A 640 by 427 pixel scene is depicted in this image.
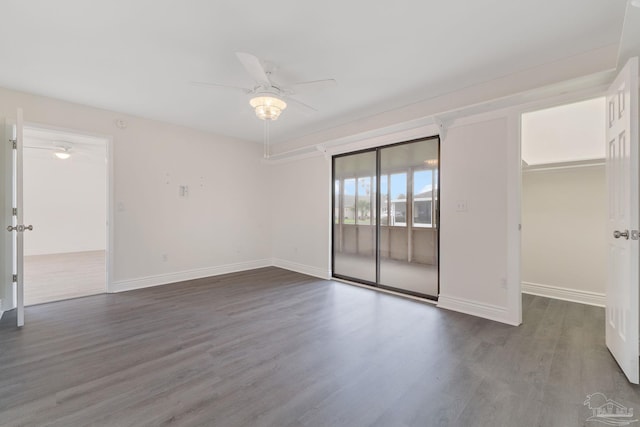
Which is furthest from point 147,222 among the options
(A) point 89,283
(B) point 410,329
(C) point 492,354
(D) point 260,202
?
(C) point 492,354

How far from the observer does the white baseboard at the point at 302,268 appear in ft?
16.1

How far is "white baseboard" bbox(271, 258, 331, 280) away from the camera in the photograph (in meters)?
4.90

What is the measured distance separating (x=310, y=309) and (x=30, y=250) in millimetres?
7973

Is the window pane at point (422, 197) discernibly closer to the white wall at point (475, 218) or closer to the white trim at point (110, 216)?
the white wall at point (475, 218)

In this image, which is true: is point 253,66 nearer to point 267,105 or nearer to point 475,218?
point 267,105

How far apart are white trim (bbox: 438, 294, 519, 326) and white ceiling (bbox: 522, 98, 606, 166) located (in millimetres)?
2199

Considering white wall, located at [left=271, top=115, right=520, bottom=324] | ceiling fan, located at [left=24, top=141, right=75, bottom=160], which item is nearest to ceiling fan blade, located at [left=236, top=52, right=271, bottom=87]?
white wall, located at [left=271, top=115, right=520, bottom=324]

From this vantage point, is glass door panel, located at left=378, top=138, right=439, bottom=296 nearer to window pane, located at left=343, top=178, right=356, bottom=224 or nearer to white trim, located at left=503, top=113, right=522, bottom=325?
window pane, located at left=343, top=178, right=356, bottom=224

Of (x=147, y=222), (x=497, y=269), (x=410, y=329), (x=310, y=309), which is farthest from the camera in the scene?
(x=147, y=222)

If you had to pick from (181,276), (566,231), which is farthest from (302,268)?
(566,231)

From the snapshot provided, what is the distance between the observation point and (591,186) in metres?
3.61

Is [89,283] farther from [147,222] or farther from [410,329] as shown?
[410,329]

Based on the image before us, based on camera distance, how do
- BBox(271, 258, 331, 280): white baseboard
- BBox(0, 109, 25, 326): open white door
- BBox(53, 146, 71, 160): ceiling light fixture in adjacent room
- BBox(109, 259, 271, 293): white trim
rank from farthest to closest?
BBox(53, 146, 71, 160): ceiling light fixture in adjacent room, BBox(271, 258, 331, 280): white baseboard, BBox(109, 259, 271, 293): white trim, BBox(0, 109, 25, 326): open white door

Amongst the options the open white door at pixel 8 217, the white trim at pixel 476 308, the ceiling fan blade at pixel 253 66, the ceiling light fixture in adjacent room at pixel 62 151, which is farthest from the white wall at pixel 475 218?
the ceiling light fixture in adjacent room at pixel 62 151
